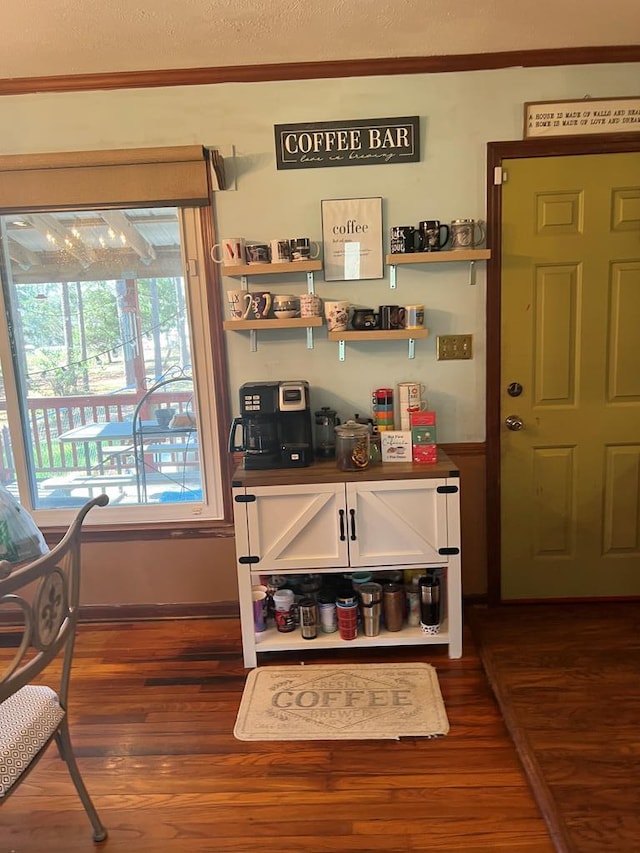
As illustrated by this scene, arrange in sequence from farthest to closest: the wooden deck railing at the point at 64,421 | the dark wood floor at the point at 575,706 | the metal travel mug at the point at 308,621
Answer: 1. the wooden deck railing at the point at 64,421
2. the metal travel mug at the point at 308,621
3. the dark wood floor at the point at 575,706

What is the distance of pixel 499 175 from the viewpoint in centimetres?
260

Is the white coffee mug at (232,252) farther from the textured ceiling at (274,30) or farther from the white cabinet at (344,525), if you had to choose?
the white cabinet at (344,525)

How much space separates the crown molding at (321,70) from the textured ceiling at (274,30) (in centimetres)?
3

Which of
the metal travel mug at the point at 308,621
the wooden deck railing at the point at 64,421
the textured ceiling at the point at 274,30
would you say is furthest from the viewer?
the wooden deck railing at the point at 64,421

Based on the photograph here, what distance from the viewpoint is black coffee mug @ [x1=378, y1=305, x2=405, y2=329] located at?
2.62m

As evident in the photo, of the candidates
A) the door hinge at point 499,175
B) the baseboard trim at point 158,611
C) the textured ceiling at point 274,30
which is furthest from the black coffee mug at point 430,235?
the baseboard trim at point 158,611

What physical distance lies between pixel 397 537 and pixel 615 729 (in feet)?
3.11

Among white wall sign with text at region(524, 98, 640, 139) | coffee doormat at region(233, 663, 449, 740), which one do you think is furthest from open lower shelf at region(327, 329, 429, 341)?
coffee doormat at region(233, 663, 449, 740)

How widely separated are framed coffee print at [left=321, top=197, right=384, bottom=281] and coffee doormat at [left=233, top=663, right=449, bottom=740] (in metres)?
1.62

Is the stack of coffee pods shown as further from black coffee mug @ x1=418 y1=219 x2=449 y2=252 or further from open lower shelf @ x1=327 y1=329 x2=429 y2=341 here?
black coffee mug @ x1=418 y1=219 x2=449 y2=252

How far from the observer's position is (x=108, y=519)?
2912mm

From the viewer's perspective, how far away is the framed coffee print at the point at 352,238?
2.65m

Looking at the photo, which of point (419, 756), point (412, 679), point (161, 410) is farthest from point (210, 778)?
point (161, 410)

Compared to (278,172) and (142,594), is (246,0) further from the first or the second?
(142,594)
